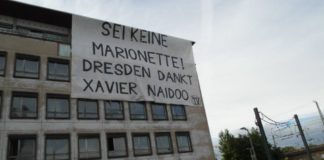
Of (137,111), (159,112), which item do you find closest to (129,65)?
(137,111)

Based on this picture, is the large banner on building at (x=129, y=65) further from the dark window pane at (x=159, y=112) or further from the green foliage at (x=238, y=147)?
the green foliage at (x=238, y=147)

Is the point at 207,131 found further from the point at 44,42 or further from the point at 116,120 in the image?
the point at 44,42

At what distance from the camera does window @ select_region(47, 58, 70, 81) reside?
24188 mm

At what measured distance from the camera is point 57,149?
851 inches

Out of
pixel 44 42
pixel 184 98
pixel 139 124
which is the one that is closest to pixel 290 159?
pixel 184 98

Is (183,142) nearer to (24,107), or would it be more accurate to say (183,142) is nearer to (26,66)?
(24,107)

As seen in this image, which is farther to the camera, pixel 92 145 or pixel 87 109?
pixel 87 109

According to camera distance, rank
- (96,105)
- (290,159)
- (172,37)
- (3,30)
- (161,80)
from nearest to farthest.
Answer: (3,30) → (96,105) → (161,80) → (172,37) → (290,159)

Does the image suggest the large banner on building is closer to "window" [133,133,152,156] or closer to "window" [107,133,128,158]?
"window" [107,133,128,158]

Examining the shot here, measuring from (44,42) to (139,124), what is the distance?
1092 centimetres

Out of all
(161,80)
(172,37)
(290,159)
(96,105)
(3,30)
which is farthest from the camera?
(290,159)

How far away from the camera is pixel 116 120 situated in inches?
998

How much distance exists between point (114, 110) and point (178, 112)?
723 centimetres

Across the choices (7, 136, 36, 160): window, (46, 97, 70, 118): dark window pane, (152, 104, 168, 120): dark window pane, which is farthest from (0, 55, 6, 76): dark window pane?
(152, 104, 168, 120): dark window pane
